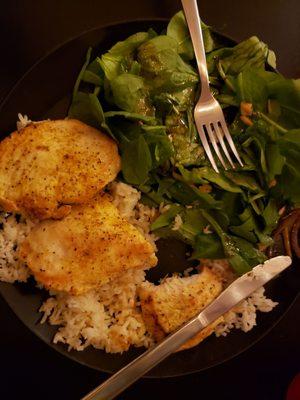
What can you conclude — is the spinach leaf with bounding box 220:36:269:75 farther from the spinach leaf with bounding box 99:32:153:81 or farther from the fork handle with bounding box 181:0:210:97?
the spinach leaf with bounding box 99:32:153:81

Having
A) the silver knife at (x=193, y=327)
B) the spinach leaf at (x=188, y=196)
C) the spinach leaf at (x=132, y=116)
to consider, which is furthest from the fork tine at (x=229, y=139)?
the silver knife at (x=193, y=327)

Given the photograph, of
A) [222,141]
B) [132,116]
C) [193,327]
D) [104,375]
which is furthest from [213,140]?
[104,375]

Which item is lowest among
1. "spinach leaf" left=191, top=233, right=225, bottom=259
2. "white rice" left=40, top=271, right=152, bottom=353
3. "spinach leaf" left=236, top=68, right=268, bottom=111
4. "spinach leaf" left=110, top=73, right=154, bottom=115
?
"white rice" left=40, top=271, right=152, bottom=353

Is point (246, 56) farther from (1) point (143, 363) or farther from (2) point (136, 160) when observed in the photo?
(1) point (143, 363)

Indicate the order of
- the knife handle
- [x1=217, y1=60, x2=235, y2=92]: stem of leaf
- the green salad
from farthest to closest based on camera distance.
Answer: [x1=217, y1=60, x2=235, y2=92]: stem of leaf, the green salad, the knife handle

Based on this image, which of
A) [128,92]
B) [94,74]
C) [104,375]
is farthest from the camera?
[104,375]

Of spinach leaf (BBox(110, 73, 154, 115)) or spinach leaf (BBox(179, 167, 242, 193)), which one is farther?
spinach leaf (BBox(179, 167, 242, 193))

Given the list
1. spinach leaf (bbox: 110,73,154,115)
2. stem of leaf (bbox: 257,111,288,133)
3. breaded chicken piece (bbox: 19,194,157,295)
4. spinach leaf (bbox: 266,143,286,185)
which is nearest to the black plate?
breaded chicken piece (bbox: 19,194,157,295)
